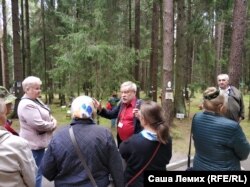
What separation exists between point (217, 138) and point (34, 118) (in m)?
2.62

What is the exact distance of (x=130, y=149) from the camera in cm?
342

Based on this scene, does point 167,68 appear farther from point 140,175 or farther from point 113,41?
point 140,175

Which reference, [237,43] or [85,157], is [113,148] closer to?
[85,157]

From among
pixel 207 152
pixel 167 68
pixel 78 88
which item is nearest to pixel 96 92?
pixel 78 88

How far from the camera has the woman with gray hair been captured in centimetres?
483

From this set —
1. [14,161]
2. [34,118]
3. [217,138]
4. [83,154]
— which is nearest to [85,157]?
[83,154]

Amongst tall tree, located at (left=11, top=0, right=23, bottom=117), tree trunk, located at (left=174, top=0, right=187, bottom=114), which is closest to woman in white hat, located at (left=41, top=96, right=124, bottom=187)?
tree trunk, located at (left=174, top=0, right=187, bottom=114)

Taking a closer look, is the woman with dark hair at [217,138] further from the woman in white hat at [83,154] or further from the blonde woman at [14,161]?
the blonde woman at [14,161]

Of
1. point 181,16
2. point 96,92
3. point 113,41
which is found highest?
point 181,16

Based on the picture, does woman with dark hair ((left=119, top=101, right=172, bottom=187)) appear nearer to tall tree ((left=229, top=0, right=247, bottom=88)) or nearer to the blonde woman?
the blonde woman

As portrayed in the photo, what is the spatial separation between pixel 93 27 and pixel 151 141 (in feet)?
36.9

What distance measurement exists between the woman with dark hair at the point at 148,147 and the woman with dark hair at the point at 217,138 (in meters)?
0.40

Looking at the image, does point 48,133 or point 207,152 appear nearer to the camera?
point 207,152

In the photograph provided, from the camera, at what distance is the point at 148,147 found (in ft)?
11.2
